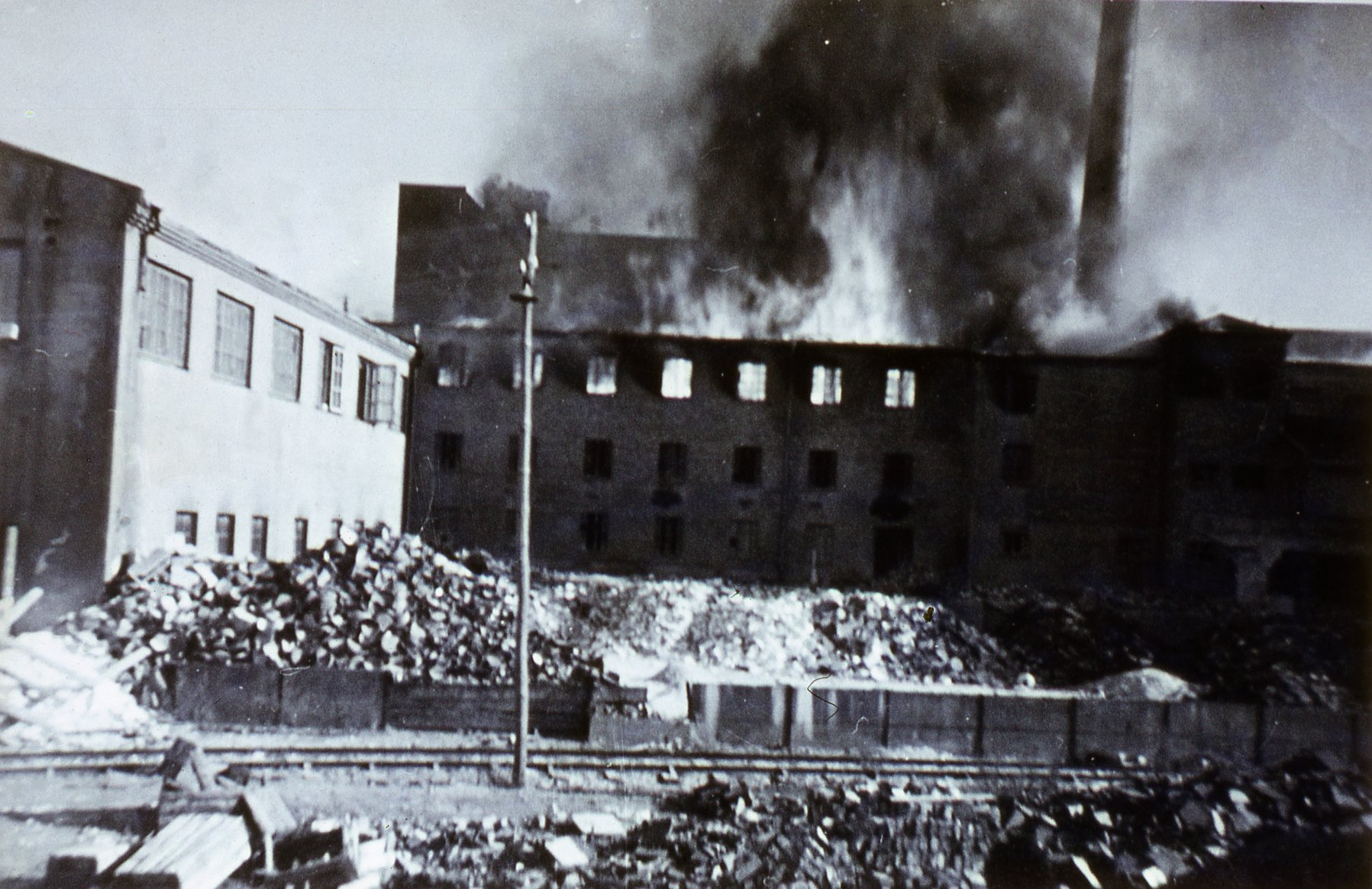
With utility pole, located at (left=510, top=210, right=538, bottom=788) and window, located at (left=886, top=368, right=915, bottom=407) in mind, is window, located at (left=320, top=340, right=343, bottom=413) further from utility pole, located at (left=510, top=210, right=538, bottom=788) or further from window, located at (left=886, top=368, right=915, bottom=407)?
window, located at (left=886, top=368, right=915, bottom=407)

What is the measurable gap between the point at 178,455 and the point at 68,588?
272cm

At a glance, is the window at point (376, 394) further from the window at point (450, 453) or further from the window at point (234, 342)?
the window at point (234, 342)

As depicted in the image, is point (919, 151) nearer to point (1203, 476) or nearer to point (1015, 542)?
point (1015, 542)

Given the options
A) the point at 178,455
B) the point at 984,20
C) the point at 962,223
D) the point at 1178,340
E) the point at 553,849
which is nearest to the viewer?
the point at 553,849

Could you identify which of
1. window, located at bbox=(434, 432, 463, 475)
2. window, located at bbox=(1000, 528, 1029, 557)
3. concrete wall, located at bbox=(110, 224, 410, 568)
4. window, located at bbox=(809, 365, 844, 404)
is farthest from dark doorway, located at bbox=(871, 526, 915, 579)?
concrete wall, located at bbox=(110, 224, 410, 568)

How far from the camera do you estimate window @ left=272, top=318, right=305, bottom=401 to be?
1809 cm

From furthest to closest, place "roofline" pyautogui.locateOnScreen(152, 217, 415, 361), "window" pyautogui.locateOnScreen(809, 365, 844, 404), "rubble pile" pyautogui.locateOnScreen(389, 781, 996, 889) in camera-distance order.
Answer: "window" pyautogui.locateOnScreen(809, 365, 844, 404) < "roofline" pyautogui.locateOnScreen(152, 217, 415, 361) < "rubble pile" pyautogui.locateOnScreen(389, 781, 996, 889)

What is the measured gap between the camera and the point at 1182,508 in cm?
2552

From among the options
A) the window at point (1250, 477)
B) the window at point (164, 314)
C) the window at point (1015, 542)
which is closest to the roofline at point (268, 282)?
the window at point (164, 314)

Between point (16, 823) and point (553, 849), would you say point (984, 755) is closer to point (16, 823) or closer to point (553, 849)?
point (553, 849)

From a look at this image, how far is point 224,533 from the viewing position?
16.1m

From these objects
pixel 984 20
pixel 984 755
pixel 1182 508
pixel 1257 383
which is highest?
pixel 984 20

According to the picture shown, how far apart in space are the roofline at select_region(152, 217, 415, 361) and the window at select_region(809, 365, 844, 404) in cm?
1241

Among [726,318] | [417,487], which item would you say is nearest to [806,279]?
[726,318]
